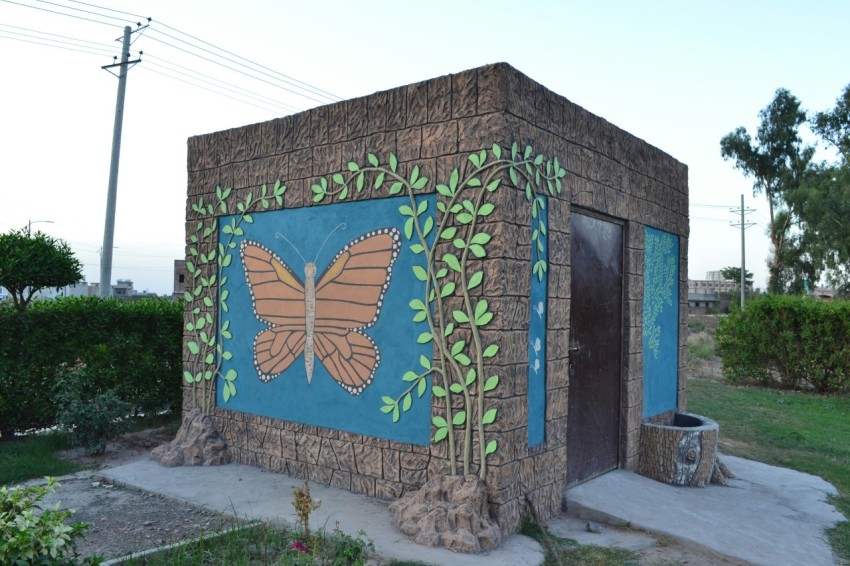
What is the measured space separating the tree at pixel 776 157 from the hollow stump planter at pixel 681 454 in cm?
2783

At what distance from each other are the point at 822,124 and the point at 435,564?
102 ft

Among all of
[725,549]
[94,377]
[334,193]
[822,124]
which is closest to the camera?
[725,549]

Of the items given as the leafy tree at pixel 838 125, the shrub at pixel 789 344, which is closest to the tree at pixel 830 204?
the leafy tree at pixel 838 125

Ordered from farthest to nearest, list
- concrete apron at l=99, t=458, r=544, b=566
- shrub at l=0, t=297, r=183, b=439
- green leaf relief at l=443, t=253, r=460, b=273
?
shrub at l=0, t=297, r=183, b=439 → green leaf relief at l=443, t=253, r=460, b=273 → concrete apron at l=99, t=458, r=544, b=566

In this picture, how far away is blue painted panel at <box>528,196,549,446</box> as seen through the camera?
480 centimetres

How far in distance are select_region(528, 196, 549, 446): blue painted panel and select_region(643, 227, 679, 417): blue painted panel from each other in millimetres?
2101

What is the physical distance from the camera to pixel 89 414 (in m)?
6.71

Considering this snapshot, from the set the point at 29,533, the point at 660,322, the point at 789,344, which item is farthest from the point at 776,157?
the point at 29,533

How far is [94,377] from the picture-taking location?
7.39 meters

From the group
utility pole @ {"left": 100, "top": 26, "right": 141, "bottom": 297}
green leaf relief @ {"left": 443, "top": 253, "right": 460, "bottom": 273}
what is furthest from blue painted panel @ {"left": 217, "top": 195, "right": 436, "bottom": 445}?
utility pole @ {"left": 100, "top": 26, "right": 141, "bottom": 297}

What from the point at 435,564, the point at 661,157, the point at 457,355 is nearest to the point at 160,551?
the point at 435,564

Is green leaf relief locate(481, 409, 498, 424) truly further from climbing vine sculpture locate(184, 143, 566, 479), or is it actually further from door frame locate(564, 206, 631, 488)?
door frame locate(564, 206, 631, 488)

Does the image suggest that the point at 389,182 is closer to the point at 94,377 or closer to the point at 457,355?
the point at 457,355

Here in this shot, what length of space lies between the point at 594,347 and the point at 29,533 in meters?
4.46
